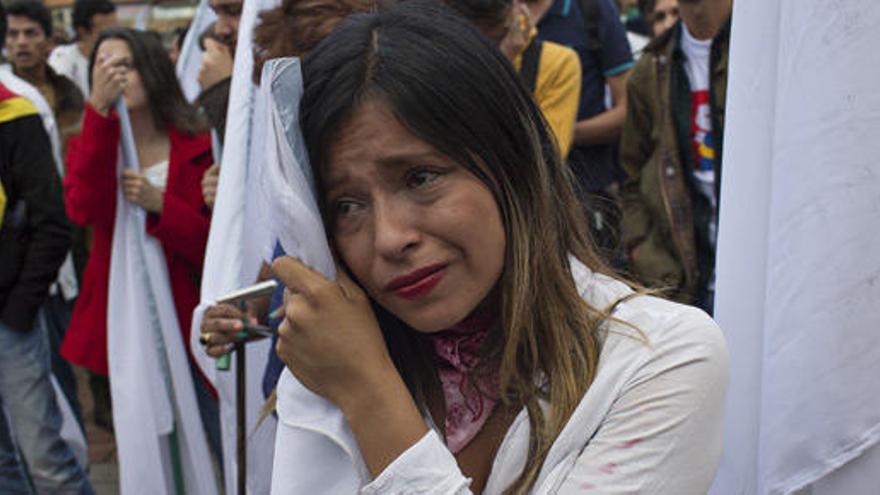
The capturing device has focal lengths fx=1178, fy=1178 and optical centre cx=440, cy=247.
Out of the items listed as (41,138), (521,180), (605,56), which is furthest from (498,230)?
(605,56)

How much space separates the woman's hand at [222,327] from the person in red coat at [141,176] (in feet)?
4.01

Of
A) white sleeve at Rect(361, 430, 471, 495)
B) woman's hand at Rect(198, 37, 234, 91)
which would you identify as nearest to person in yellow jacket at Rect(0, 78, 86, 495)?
woman's hand at Rect(198, 37, 234, 91)

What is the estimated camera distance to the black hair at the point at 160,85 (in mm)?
4453

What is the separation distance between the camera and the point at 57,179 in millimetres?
4484

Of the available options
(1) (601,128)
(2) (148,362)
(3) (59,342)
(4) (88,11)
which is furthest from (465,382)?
(4) (88,11)

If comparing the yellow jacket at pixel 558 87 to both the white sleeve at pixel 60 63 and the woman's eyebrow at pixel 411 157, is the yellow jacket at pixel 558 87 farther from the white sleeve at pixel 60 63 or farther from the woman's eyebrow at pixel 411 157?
the white sleeve at pixel 60 63

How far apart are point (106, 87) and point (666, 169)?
75.7 inches

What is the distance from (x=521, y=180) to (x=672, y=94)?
8.22 ft

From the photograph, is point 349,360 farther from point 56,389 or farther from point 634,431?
point 56,389

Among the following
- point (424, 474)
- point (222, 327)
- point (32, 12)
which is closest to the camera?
point (424, 474)

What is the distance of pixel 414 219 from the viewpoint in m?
1.47

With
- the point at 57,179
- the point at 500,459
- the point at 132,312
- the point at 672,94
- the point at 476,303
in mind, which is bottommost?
the point at 132,312

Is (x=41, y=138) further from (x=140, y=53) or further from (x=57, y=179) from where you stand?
(x=140, y=53)

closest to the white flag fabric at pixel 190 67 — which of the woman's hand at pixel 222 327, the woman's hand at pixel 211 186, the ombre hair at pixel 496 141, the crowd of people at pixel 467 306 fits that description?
the woman's hand at pixel 211 186
